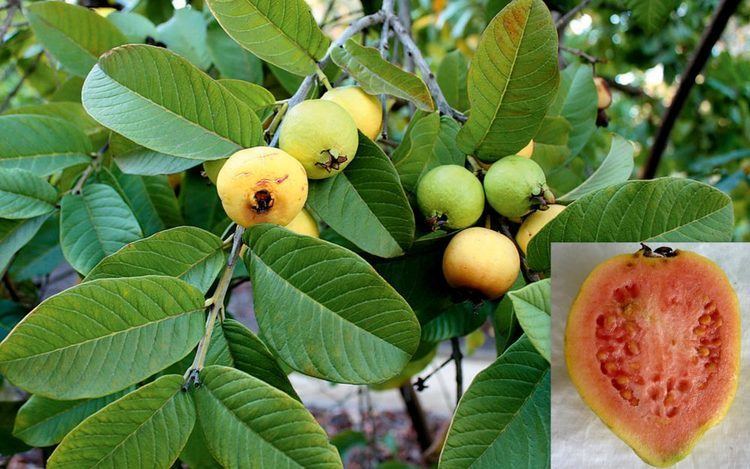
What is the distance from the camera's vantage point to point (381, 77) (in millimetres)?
628

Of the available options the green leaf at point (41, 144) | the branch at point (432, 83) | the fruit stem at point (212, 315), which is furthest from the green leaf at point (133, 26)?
the fruit stem at point (212, 315)

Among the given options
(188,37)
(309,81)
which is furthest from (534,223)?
(188,37)

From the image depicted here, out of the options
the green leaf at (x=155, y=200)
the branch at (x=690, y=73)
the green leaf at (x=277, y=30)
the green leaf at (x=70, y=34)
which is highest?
the branch at (x=690, y=73)

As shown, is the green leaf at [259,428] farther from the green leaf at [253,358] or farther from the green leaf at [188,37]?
the green leaf at [188,37]

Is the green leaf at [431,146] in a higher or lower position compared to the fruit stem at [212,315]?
higher

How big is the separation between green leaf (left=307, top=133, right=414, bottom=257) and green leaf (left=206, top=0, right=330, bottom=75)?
111 millimetres

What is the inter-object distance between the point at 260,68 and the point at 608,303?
670 mm

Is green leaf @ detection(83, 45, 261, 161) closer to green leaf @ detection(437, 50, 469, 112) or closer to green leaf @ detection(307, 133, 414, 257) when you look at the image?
green leaf @ detection(307, 133, 414, 257)

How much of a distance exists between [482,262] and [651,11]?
37.8 inches

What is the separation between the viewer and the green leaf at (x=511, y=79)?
581 millimetres

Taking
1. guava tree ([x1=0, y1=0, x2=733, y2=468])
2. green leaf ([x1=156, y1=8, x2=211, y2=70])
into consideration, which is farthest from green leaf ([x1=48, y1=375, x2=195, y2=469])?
green leaf ([x1=156, y1=8, x2=211, y2=70])

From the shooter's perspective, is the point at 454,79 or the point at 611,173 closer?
the point at 611,173

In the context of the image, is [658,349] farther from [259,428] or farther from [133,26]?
[133,26]

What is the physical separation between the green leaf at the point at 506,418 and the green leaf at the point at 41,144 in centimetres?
58
